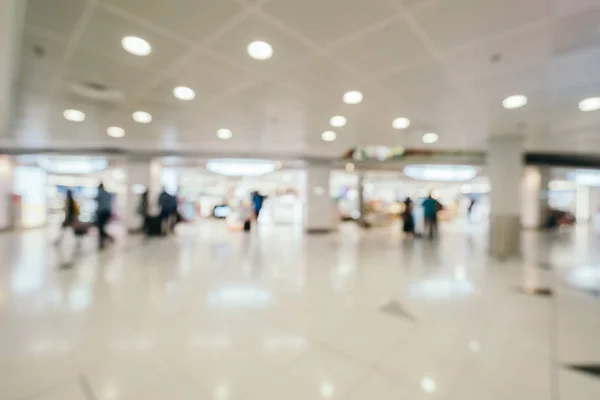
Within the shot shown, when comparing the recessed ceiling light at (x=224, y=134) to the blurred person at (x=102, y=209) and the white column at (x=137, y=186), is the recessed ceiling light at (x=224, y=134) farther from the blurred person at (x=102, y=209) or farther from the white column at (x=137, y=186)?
the white column at (x=137, y=186)

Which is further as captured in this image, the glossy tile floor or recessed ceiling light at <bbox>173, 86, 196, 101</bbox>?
recessed ceiling light at <bbox>173, 86, 196, 101</bbox>

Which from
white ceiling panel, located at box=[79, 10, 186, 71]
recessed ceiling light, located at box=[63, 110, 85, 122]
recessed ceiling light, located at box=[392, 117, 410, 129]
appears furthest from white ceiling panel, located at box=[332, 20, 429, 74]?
recessed ceiling light, located at box=[63, 110, 85, 122]

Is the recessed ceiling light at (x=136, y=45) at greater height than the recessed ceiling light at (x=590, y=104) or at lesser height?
greater

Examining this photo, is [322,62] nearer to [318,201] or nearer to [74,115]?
[74,115]

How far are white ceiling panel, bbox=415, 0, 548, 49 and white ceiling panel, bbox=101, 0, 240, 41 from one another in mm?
1802

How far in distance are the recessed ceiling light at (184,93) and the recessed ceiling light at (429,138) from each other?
5372 mm

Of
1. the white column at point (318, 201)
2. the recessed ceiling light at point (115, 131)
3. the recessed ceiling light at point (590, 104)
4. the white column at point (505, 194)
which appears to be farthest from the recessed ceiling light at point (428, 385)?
the white column at point (318, 201)

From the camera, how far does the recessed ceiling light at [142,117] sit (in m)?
5.08

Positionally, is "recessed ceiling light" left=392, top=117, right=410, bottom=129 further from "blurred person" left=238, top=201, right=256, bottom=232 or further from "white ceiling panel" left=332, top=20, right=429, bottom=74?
"blurred person" left=238, top=201, right=256, bottom=232

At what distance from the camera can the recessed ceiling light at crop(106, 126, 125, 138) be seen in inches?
245

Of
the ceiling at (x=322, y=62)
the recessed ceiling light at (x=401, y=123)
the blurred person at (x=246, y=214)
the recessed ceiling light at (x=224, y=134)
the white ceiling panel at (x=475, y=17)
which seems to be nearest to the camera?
the white ceiling panel at (x=475, y=17)

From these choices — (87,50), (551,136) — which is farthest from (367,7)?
(551,136)

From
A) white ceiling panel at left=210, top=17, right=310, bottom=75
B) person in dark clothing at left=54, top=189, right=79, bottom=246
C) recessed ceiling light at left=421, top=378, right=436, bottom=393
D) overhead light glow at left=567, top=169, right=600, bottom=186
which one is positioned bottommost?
recessed ceiling light at left=421, top=378, right=436, bottom=393

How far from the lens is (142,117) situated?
533cm
